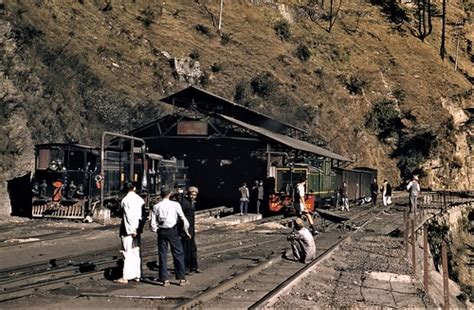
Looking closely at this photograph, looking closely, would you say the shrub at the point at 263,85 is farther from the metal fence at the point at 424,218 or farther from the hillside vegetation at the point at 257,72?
the metal fence at the point at 424,218

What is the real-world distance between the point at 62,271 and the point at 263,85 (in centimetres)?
5062

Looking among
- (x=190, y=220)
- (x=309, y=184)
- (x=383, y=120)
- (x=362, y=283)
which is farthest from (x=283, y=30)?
(x=190, y=220)

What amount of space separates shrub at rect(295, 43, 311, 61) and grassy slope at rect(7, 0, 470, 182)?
2.47ft

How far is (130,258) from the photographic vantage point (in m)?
12.7

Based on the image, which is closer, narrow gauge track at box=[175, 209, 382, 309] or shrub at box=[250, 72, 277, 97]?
narrow gauge track at box=[175, 209, 382, 309]

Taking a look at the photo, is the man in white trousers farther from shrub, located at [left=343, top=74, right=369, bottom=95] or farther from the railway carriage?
shrub, located at [left=343, top=74, right=369, bottom=95]

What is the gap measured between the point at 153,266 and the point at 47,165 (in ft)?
50.8

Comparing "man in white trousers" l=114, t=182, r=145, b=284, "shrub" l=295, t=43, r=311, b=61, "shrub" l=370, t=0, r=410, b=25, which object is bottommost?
"man in white trousers" l=114, t=182, r=145, b=284

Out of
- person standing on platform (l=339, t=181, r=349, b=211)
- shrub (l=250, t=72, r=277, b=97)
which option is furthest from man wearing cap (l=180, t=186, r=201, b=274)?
shrub (l=250, t=72, r=277, b=97)

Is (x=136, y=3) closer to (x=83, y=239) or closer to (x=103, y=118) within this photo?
(x=103, y=118)

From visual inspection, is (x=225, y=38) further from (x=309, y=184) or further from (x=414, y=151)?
(x=309, y=184)

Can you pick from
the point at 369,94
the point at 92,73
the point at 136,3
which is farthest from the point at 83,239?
the point at 369,94

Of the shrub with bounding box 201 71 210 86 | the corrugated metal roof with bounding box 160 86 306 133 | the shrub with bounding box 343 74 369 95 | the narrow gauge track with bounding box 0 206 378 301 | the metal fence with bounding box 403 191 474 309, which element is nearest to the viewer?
the narrow gauge track with bounding box 0 206 378 301

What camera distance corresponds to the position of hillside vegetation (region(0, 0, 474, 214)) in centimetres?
4269
